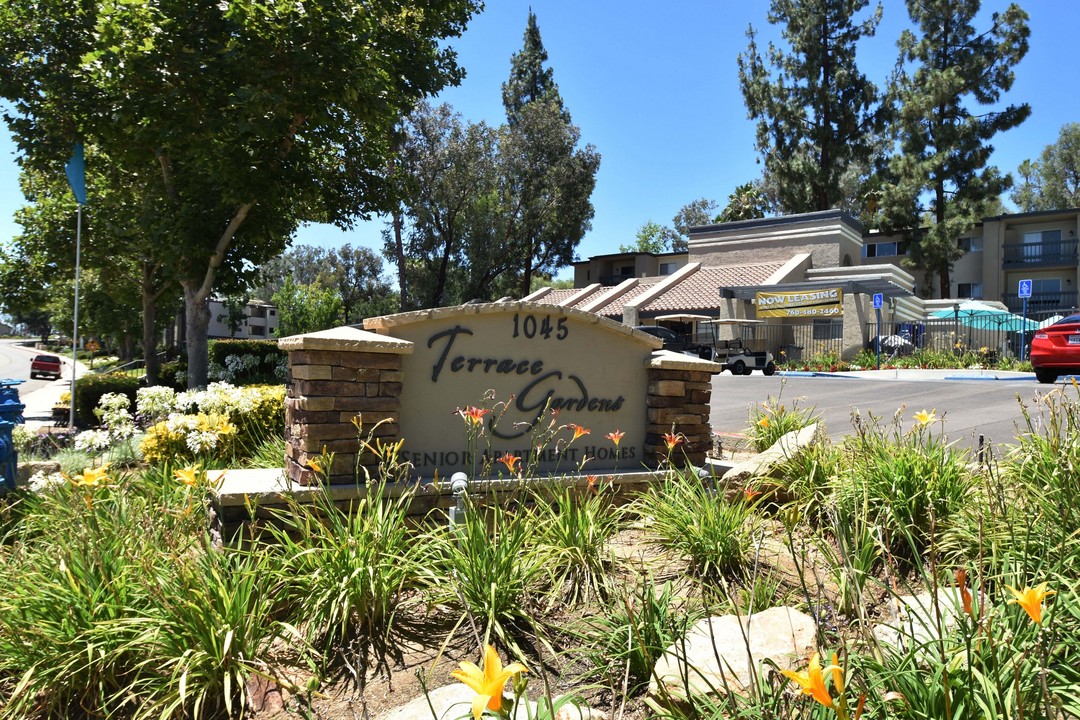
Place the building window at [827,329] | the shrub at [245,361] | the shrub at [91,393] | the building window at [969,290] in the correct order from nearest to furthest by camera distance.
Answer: the shrub at [91,393]
the shrub at [245,361]
the building window at [827,329]
the building window at [969,290]

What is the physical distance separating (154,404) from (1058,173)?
208 feet

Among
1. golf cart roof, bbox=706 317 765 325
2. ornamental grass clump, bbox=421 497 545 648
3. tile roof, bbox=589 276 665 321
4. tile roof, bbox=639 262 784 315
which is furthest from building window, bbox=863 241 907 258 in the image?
ornamental grass clump, bbox=421 497 545 648

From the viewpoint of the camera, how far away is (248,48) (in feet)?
37.2

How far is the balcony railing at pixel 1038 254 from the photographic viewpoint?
38906mm

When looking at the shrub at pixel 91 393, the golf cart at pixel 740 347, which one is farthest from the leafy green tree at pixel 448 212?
the shrub at pixel 91 393

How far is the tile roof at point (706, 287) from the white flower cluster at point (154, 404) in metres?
26.7

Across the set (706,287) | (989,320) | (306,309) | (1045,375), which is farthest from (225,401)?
(306,309)

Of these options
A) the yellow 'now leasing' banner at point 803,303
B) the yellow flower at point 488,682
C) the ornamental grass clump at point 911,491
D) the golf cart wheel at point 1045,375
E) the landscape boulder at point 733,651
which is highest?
the yellow 'now leasing' banner at point 803,303

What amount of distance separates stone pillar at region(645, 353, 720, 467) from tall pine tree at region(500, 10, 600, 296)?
1288 inches

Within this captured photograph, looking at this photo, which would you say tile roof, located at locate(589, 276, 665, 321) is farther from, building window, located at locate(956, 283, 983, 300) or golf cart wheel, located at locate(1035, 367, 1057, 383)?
golf cart wheel, located at locate(1035, 367, 1057, 383)

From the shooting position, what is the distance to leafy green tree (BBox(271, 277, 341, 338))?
42.4 meters

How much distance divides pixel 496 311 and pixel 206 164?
32.1 feet

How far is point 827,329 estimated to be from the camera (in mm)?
28859

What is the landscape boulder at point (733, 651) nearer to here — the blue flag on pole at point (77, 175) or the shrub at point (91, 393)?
the blue flag on pole at point (77, 175)
